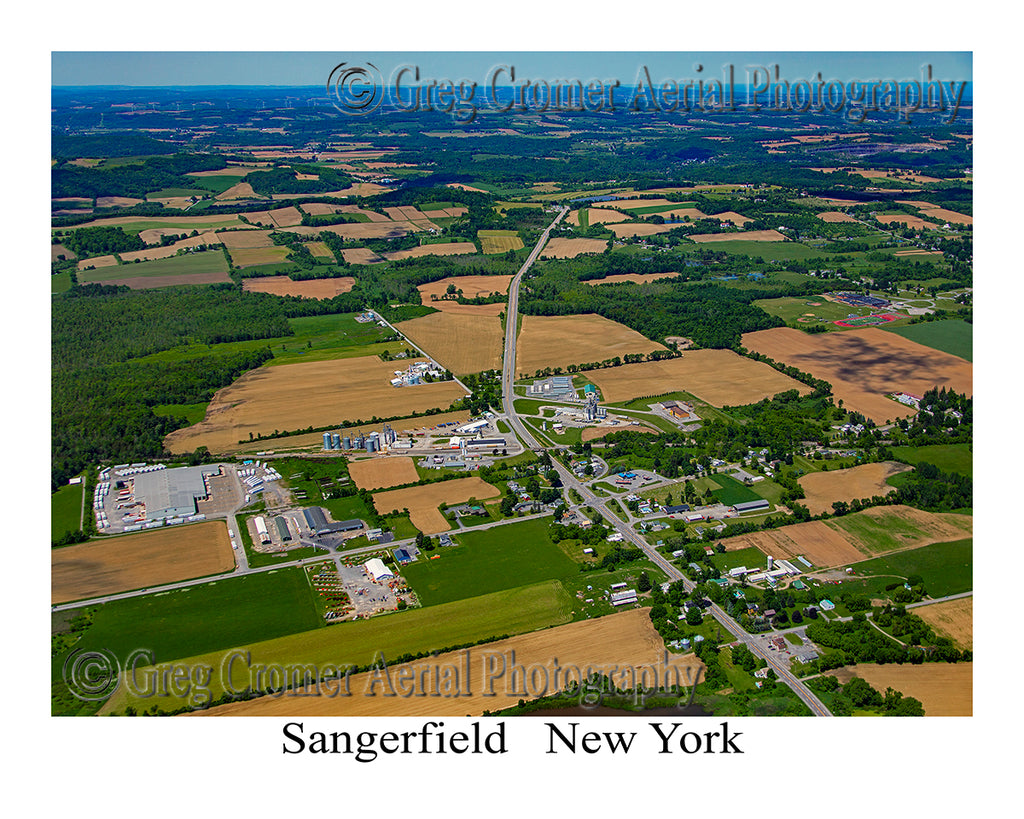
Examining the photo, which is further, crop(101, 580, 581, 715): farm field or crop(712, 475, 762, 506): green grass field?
crop(712, 475, 762, 506): green grass field

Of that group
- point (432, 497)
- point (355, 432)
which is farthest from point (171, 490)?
point (432, 497)

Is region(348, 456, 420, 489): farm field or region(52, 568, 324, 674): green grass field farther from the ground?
region(348, 456, 420, 489): farm field

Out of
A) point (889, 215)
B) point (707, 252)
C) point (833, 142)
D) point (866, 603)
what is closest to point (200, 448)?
point (866, 603)

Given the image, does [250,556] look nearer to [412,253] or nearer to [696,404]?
[696,404]

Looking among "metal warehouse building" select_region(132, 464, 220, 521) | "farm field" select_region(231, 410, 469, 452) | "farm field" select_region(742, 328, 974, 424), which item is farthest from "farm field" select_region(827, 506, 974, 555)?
"metal warehouse building" select_region(132, 464, 220, 521)

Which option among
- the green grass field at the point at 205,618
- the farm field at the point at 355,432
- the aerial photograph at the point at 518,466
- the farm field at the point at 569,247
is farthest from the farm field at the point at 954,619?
the farm field at the point at 569,247

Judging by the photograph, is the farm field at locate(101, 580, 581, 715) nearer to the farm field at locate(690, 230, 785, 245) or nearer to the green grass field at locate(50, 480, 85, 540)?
the green grass field at locate(50, 480, 85, 540)

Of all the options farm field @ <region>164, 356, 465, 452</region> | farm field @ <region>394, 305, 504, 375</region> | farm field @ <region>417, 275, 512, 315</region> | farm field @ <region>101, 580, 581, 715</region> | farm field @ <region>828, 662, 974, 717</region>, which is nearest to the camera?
farm field @ <region>828, 662, 974, 717</region>
